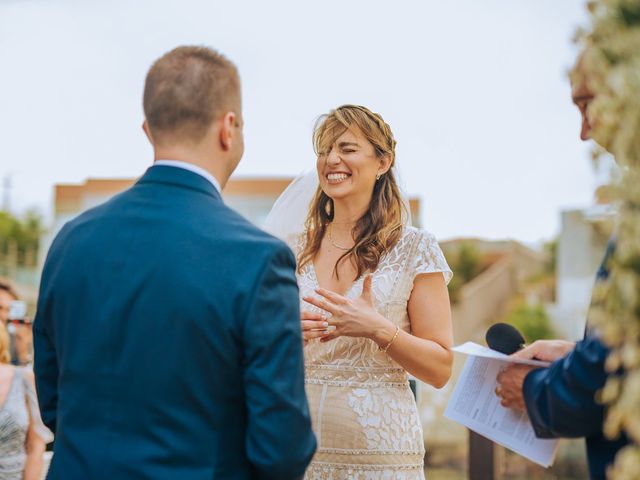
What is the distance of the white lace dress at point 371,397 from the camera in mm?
3053

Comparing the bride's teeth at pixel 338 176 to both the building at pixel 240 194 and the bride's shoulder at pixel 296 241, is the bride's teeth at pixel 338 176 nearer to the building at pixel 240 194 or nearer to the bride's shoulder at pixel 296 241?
the bride's shoulder at pixel 296 241

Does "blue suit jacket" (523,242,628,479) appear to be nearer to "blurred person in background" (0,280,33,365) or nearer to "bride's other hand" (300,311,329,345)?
"bride's other hand" (300,311,329,345)

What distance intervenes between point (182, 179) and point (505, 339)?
1.00 metres

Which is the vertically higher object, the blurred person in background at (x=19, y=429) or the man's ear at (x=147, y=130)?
the man's ear at (x=147, y=130)

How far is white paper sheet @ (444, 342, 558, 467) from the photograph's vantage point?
7.43 feet

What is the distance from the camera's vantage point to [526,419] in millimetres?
2293

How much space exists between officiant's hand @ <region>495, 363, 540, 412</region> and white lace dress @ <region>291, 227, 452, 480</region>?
2.73 ft

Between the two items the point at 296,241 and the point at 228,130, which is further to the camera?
the point at 296,241

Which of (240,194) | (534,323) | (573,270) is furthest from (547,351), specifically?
(240,194)

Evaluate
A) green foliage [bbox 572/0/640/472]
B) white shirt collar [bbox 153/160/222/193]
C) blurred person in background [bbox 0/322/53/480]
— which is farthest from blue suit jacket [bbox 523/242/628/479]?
blurred person in background [bbox 0/322/53/480]

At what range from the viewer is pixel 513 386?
7.43ft

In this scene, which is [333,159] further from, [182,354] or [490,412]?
[182,354]

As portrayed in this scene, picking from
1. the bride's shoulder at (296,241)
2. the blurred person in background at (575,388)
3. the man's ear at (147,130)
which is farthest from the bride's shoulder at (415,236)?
the man's ear at (147,130)

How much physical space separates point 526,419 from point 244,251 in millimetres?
928
